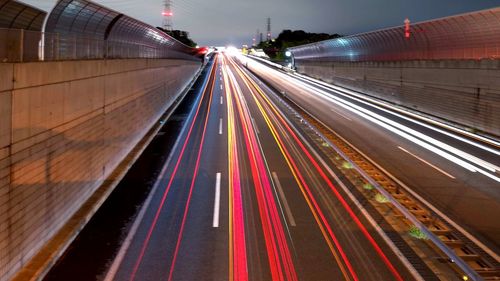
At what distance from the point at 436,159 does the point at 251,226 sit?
12.4 meters

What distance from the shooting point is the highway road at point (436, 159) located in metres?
13.4

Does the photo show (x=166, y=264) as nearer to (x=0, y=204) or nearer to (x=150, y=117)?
(x=0, y=204)

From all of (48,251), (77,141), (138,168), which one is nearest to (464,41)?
(138,168)

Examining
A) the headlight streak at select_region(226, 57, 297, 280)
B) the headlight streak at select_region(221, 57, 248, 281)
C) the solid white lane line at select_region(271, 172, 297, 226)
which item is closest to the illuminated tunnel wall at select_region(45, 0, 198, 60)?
the headlight streak at select_region(221, 57, 248, 281)

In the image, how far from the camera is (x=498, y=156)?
2097cm

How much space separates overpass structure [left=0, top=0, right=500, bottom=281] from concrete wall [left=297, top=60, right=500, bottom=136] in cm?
15

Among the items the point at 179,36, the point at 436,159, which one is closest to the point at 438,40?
the point at 436,159

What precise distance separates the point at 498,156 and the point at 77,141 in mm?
18161

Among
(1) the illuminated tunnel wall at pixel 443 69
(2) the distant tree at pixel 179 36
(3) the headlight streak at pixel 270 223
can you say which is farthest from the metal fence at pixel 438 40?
(2) the distant tree at pixel 179 36

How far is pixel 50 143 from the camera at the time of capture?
10602 millimetres

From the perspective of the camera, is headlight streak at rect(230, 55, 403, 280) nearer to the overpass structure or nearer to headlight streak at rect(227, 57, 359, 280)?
the overpass structure

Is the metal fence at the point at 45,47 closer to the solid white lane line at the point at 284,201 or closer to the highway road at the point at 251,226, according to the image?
the highway road at the point at 251,226

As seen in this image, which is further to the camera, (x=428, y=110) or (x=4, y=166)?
(x=428, y=110)

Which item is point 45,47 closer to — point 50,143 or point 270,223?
point 50,143
